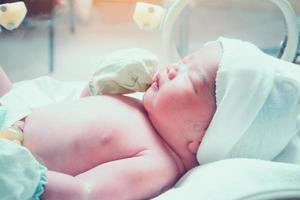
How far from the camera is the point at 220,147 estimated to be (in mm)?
868

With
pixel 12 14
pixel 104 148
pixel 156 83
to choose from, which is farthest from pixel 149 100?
pixel 12 14

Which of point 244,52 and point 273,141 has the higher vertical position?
point 244,52

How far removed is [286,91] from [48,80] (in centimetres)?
62

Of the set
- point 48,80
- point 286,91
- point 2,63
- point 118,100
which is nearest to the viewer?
point 286,91

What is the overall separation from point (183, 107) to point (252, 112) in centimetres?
13

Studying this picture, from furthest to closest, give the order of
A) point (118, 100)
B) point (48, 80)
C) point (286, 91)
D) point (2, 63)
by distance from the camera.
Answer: point (2, 63)
point (48, 80)
point (118, 100)
point (286, 91)

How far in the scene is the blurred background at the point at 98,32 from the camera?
143 cm

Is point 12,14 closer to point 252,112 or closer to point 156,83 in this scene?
point 156,83

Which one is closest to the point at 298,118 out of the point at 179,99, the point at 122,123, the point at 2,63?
the point at 179,99

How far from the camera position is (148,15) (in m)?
1.34

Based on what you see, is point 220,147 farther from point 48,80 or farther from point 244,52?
point 48,80

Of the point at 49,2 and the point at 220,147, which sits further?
the point at 49,2

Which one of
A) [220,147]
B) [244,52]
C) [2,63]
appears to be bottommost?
[2,63]

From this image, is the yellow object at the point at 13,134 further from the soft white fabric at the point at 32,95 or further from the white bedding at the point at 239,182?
the white bedding at the point at 239,182
